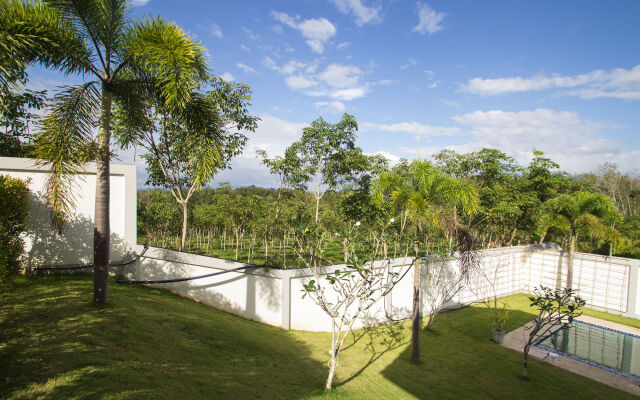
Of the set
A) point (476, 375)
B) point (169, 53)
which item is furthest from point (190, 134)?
point (476, 375)

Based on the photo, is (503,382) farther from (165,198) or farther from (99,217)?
(165,198)

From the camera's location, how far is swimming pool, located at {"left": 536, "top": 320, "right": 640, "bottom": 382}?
699 centimetres

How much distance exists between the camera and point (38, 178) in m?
7.06

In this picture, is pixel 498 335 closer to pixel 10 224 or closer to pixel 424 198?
pixel 424 198

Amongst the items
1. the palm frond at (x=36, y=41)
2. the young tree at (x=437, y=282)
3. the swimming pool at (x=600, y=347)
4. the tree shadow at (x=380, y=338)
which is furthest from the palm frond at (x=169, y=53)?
the swimming pool at (x=600, y=347)

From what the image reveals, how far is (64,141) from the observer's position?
13.8 ft

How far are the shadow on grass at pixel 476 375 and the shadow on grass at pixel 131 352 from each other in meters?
1.85

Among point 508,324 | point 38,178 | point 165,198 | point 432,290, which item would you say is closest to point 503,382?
point 432,290

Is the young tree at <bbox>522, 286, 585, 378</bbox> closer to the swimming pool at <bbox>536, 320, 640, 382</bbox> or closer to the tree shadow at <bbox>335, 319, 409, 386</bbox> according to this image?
→ the swimming pool at <bbox>536, 320, 640, 382</bbox>

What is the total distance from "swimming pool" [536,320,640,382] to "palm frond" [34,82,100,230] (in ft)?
29.6

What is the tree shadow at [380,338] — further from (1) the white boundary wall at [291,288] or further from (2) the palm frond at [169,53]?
(2) the palm frond at [169,53]

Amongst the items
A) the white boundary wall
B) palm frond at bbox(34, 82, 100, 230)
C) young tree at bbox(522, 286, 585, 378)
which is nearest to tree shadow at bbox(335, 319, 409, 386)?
the white boundary wall

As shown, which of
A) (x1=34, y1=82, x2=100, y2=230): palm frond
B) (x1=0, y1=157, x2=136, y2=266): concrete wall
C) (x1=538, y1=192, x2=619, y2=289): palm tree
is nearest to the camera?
(x1=34, y1=82, x2=100, y2=230): palm frond

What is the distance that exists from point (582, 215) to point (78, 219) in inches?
602
